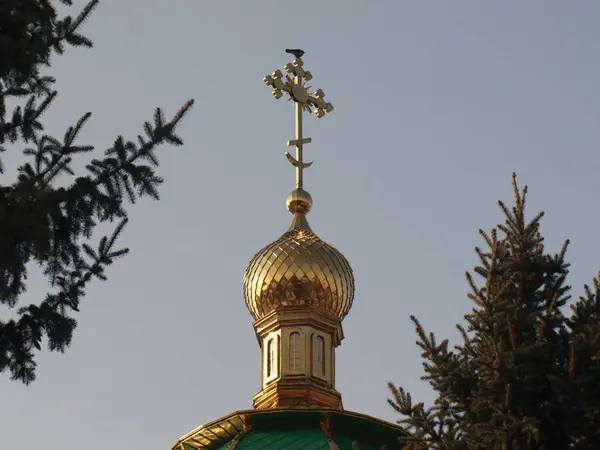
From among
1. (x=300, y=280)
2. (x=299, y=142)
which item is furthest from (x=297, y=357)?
(x=299, y=142)

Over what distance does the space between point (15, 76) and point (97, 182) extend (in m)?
0.73

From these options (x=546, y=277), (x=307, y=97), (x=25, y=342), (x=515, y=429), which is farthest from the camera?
(x=307, y=97)

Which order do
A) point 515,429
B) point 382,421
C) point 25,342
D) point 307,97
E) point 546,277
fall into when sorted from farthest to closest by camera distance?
point 307,97
point 382,421
point 546,277
point 515,429
point 25,342

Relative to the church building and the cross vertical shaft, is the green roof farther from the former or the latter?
the cross vertical shaft

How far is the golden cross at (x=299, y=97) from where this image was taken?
84.0 feet

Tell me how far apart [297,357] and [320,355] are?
0.37 metres

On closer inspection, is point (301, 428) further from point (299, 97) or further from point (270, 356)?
point (299, 97)

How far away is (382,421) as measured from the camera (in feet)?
72.2

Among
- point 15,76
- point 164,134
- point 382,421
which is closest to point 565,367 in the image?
point 164,134

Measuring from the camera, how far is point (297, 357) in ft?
76.5

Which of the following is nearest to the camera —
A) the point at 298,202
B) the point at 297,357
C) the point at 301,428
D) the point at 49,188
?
the point at 49,188

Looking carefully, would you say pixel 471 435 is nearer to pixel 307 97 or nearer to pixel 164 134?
pixel 164 134

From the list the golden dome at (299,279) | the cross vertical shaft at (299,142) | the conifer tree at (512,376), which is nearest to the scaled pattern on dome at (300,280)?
the golden dome at (299,279)

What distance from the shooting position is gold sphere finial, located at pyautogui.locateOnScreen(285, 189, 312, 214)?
25281mm
